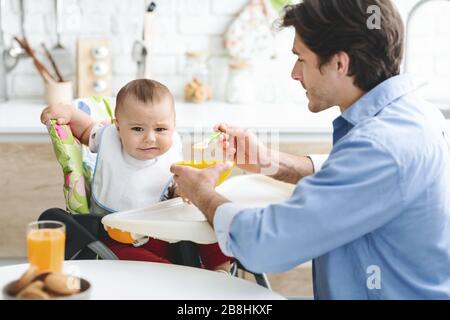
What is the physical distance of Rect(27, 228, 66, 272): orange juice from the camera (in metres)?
1.44

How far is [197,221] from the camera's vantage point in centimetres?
175

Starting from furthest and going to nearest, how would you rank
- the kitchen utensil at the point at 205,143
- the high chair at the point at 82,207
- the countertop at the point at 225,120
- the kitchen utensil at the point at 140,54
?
the kitchen utensil at the point at 140,54 < the countertop at the point at 225,120 < the kitchen utensil at the point at 205,143 < the high chair at the point at 82,207

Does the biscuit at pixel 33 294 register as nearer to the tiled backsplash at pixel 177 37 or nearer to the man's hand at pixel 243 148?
the man's hand at pixel 243 148

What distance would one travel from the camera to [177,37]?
3.70 m

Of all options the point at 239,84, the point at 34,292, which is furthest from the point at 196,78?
the point at 34,292

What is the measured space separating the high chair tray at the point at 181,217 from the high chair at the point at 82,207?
0.17 metres

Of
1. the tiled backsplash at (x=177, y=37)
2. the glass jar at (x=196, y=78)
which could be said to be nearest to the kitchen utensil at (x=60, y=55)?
the tiled backsplash at (x=177, y=37)

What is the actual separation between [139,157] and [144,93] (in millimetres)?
189

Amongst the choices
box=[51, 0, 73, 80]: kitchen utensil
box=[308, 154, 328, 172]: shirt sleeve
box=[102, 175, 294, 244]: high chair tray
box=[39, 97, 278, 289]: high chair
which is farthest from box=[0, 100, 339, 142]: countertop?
box=[102, 175, 294, 244]: high chair tray

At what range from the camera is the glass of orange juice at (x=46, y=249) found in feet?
4.74

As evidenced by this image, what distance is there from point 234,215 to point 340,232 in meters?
0.22
